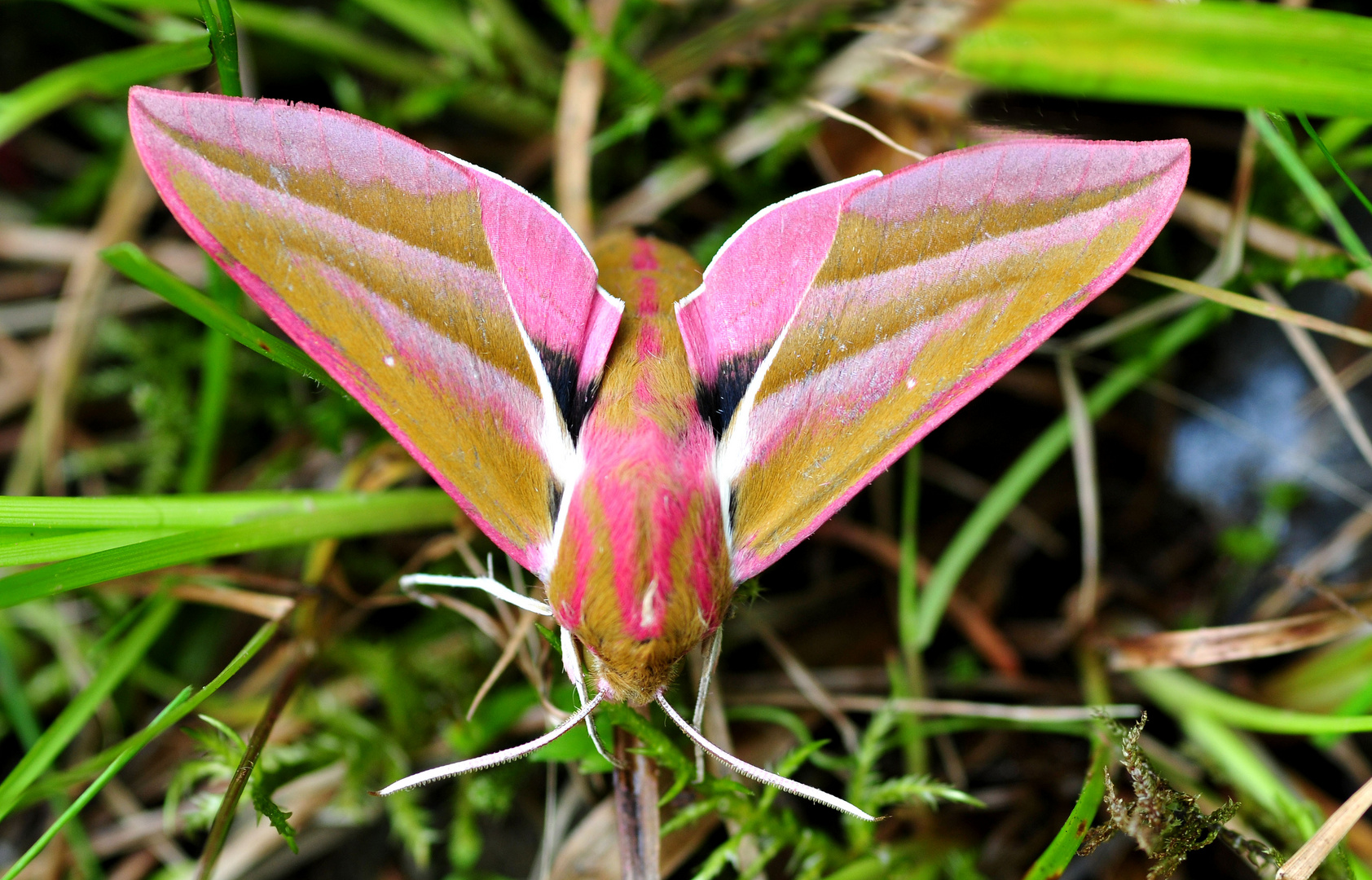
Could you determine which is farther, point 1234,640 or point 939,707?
point 939,707

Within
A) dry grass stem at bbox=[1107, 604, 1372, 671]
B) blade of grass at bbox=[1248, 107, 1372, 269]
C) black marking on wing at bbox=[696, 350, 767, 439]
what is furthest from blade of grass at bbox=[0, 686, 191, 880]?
blade of grass at bbox=[1248, 107, 1372, 269]

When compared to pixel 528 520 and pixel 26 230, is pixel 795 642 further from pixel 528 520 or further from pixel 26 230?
pixel 26 230

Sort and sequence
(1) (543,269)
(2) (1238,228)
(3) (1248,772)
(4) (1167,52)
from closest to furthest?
(4) (1167,52) < (1) (543,269) < (3) (1248,772) < (2) (1238,228)

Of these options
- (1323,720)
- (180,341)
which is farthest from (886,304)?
(180,341)

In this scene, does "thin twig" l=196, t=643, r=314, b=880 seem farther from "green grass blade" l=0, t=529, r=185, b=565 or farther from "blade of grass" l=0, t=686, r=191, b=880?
"green grass blade" l=0, t=529, r=185, b=565

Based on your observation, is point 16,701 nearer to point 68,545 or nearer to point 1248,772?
point 68,545

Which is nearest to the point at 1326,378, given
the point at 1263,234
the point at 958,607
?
the point at 1263,234

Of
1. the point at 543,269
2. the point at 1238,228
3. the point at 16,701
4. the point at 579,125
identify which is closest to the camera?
the point at 543,269
